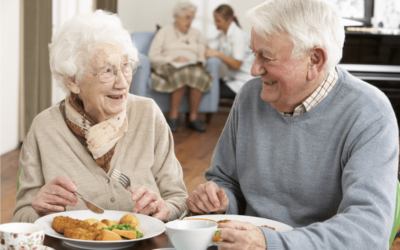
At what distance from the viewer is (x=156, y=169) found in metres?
1.38

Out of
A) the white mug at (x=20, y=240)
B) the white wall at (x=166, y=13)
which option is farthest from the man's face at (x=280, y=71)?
the white wall at (x=166, y=13)

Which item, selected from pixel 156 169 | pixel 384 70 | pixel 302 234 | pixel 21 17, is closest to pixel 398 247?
pixel 156 169

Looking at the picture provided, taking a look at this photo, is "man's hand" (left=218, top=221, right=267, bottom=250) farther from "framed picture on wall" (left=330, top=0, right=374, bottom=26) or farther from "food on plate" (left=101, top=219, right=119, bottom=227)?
"framed picture on wall" (left=330, top=0, right=374, bottom=26)

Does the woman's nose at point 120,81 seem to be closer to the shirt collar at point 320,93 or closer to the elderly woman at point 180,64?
the shirt collar at point 320,93

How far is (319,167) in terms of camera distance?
1085 mm

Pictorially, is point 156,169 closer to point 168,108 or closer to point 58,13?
point 58,13

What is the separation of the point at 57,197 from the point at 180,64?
434 centimetres

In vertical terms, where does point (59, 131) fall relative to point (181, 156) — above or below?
above

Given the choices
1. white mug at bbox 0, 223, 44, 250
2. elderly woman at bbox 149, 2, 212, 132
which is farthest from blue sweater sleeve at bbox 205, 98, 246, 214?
elderly woman at bbox 149, 2, 212, 132

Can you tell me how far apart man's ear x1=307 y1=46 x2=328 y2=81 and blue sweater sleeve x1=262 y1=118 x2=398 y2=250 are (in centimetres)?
17

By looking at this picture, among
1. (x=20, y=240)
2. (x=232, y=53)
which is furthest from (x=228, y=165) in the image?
(x=232, y=53)

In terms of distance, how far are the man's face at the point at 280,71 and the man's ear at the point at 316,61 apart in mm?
11

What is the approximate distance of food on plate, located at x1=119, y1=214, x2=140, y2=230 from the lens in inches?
38.2

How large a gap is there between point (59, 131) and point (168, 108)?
13.9 feet
